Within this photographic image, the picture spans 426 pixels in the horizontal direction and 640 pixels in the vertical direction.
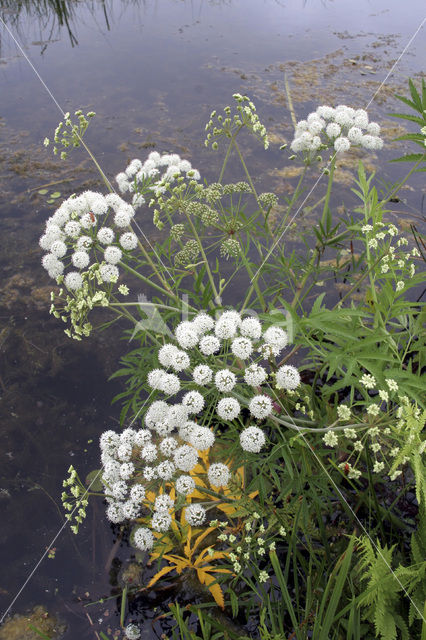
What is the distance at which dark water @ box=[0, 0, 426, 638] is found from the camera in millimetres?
3039

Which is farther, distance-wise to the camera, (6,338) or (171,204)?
(6,338)

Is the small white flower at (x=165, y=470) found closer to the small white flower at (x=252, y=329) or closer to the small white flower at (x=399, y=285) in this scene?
the small white flower at (x=252, y=329)

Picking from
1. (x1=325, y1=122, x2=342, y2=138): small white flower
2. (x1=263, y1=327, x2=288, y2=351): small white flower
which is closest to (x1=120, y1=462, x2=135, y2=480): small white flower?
(x1=263, y1=327, x2=288, y2=351): small white flower

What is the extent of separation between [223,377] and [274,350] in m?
0.35

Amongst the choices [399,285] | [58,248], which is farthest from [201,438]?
[58,248]

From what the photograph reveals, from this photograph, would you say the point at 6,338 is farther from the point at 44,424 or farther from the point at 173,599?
the point at 173,599

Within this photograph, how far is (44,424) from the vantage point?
11.7 ft

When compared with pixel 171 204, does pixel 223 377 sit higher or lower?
lower

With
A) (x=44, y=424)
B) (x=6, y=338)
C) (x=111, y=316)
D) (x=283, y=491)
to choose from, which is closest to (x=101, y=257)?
(x=111, y=316)

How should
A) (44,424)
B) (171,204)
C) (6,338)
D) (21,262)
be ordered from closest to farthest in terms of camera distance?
(171,204) → (44,424) → (6,338) → (21,262)

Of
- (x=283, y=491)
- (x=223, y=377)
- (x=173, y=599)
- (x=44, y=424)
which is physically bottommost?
(x=173, y=599)

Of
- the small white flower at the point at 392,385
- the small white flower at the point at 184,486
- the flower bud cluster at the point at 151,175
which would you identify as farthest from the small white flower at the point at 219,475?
the flower bud cluster at the point at 151,175

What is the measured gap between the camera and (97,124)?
6383 millimetres

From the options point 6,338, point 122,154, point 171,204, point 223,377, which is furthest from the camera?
point 122,154
